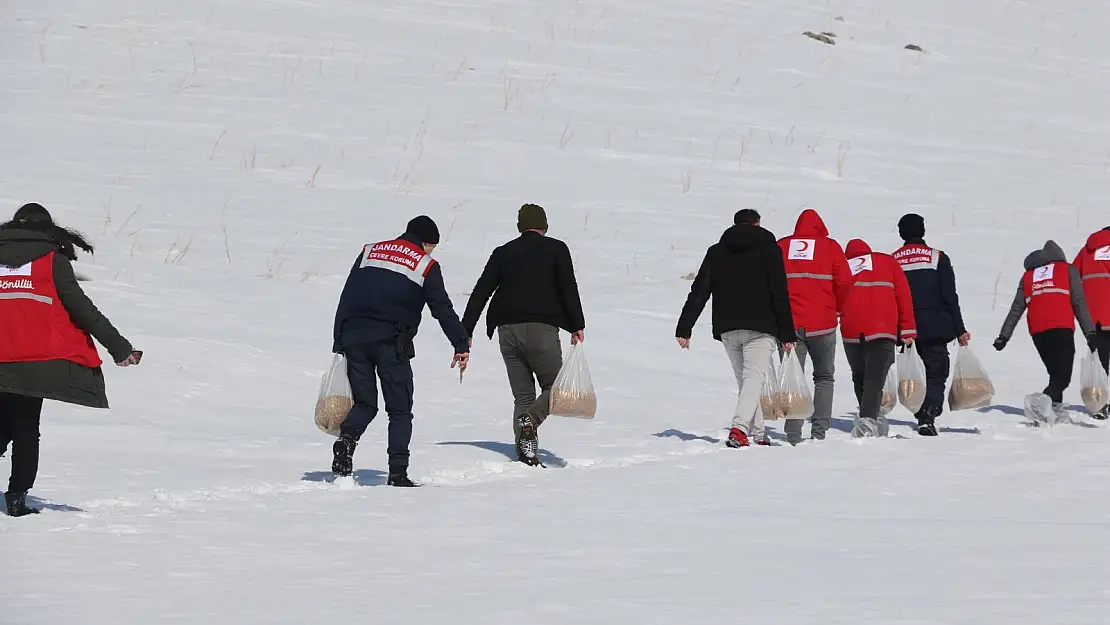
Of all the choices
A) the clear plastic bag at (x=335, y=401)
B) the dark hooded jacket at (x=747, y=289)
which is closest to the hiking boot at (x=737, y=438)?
the dark hooded jacket at (x=747, y=289)

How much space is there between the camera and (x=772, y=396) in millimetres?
10461

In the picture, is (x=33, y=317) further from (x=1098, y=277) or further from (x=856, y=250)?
(x=1098, y=277)

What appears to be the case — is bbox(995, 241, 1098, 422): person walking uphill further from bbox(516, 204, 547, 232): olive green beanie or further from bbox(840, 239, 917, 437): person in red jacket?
bbox(516, 204, 547, 232): olive green beanie

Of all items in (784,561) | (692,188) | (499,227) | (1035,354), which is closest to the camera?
(784,561)

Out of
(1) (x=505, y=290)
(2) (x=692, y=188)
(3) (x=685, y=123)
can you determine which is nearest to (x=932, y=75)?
(3) (x=685, y=123)

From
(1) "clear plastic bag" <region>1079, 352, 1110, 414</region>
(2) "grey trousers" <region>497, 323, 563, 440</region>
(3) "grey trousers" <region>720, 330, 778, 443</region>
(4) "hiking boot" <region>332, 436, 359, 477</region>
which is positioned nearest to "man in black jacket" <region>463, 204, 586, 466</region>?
(2) "grey trousers" <region>497, 323, 563, 440</region>

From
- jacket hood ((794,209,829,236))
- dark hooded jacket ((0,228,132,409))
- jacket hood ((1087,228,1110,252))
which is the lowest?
dark hooded jacket ((0,228,132,409))

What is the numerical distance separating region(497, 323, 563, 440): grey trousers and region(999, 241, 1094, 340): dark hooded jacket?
4.21m

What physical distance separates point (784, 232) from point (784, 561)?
1292cm

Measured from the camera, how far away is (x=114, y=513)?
777 centimetres

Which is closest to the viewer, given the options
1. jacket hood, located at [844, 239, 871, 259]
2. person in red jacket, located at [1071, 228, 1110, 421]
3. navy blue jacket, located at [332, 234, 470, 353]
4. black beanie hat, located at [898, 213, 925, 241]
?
navy blue jacket, located at [332, 234, 470, 353]

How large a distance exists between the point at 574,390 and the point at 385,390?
4.34ft

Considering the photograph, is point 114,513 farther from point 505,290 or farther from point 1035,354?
point 1035,354

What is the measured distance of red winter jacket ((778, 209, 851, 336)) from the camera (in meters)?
10.9
